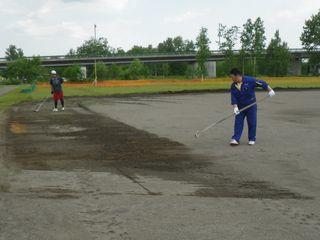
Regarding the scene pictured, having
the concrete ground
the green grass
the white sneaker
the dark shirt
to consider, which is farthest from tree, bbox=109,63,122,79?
the white sneaker

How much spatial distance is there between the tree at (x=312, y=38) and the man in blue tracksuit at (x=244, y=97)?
287 ft

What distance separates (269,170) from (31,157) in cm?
459

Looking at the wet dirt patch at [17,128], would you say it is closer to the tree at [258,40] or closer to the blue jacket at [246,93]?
the blue jacket at [246,93]

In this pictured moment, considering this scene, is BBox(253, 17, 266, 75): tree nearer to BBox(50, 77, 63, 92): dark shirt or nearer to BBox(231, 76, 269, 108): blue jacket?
BBox(50, 77, 63, 92): dark shirt

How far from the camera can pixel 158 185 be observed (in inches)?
282

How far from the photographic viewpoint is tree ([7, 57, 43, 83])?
92.6 metres

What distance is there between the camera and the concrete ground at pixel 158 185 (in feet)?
16.9

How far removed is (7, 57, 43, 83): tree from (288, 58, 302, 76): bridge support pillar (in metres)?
50.2

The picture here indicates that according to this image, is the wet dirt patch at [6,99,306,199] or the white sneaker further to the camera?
the white sneaker

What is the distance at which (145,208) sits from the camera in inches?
232

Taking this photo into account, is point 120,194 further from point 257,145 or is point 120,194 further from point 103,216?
point 257,145

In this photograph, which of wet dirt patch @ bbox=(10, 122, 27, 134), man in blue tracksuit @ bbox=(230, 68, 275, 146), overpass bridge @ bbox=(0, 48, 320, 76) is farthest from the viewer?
overpass bridge @ bbox=(0, 48, 320, 76)

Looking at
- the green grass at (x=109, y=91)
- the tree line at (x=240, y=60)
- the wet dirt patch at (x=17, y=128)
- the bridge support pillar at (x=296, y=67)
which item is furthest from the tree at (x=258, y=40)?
the wet dirt patch at (x=17, y=128)

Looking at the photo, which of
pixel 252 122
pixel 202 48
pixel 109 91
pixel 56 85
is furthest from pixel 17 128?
pixel 202 48
